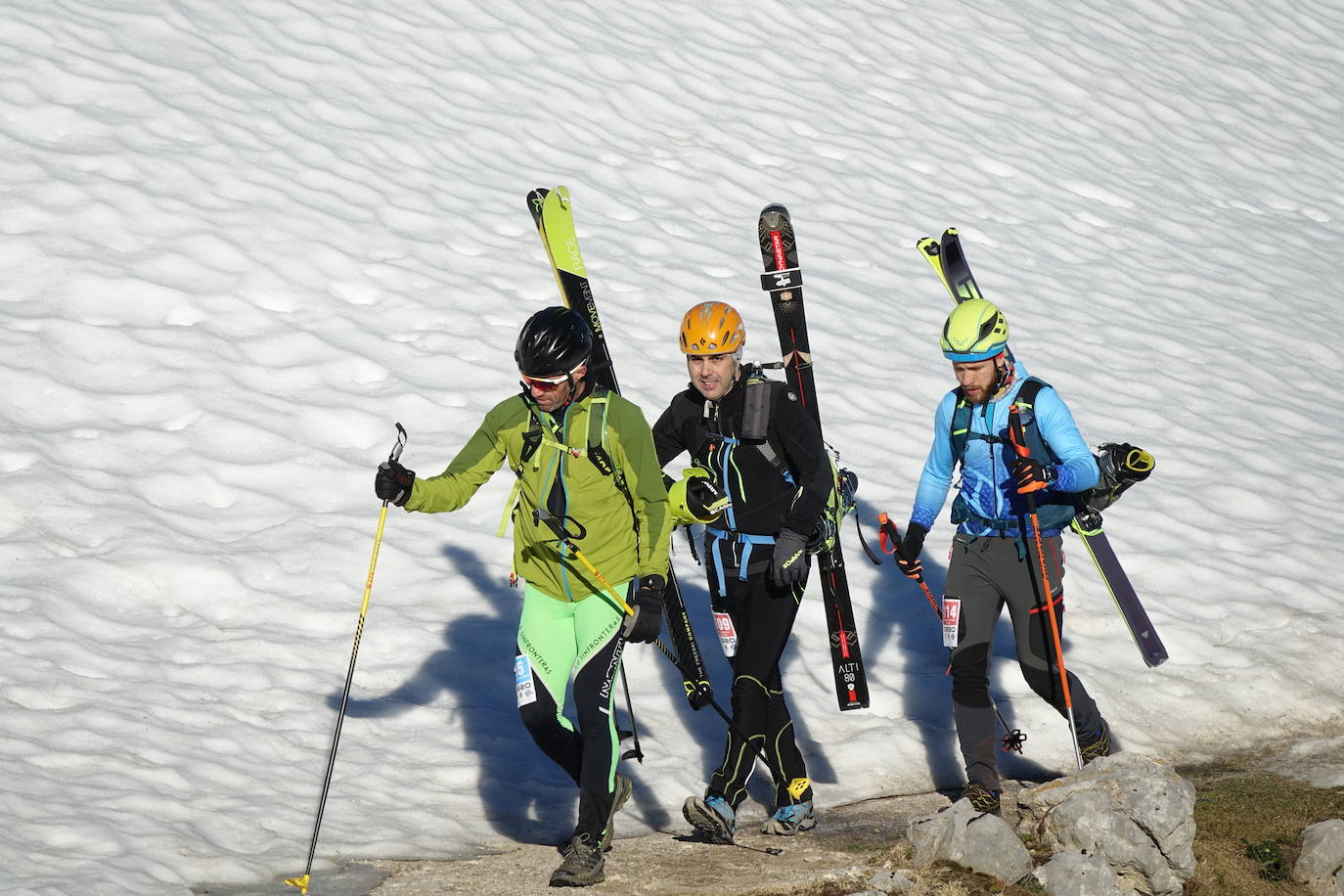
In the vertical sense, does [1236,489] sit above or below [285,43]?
below

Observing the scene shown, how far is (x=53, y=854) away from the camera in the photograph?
6062 mm

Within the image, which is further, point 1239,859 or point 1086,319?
point 1086,319

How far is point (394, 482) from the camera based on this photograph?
6.21 m

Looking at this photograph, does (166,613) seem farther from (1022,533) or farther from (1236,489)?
(1236,489)

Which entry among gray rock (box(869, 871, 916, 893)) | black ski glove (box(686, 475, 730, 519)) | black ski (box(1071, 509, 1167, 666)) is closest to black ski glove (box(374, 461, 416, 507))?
black ski glove (box(686, 475, 730, 519))

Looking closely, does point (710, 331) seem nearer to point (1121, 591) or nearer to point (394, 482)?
point (394, 482)

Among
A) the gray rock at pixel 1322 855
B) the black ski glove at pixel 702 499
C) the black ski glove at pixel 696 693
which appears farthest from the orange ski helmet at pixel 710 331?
the gray rock at pixel 1322 855

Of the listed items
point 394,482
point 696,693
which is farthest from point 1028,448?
point 394,482

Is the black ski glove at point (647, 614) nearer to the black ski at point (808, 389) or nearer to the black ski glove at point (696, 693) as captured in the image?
the black ski glove at point (696, 693)

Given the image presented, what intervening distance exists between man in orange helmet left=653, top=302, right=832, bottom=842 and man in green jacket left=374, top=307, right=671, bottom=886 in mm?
831

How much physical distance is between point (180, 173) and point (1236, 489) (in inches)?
437

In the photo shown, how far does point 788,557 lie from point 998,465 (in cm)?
124

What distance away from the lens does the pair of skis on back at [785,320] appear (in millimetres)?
8578

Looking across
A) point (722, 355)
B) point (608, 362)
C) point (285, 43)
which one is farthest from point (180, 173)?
point (722, 355)
